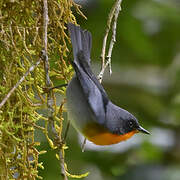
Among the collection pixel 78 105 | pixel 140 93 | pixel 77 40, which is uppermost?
pixel 77 40

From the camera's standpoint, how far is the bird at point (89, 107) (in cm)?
260

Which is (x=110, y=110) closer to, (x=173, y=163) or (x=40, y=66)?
(x=40, y=66)

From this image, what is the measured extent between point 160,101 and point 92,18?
104 cm

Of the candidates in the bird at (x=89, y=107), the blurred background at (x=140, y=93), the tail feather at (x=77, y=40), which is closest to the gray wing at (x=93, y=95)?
the bird at (x=89, y=107)

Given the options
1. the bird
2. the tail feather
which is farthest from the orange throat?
the tail feather

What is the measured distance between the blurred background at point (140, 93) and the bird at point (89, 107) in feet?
4.47

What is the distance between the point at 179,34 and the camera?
16.2ft

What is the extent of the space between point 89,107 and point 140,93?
2.18m

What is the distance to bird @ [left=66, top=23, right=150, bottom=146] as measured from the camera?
2.60m

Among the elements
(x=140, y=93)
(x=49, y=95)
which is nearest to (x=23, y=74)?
(x=49, y=95)

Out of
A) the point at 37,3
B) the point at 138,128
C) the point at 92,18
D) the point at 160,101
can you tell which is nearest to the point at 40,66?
the point at 37,3

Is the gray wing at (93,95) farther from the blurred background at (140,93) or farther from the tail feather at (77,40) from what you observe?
the blurred background at (140,93)

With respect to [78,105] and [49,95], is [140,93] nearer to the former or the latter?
[78,105]

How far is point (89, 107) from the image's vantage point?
2596 mm
